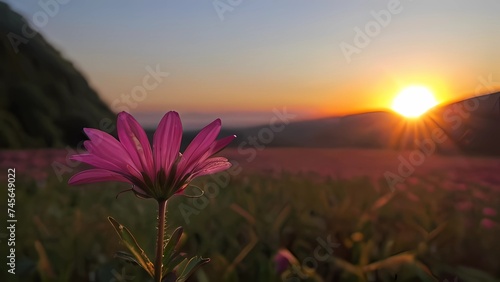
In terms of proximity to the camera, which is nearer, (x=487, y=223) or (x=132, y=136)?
(x=132, y=136)

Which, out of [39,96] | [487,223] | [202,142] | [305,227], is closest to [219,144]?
[202,142]

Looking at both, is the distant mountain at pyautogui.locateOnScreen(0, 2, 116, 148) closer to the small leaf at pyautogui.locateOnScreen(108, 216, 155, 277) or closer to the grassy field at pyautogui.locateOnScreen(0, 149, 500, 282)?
the grassy field at pyautogui.locateOnScreen(0, 149, 500, 282)

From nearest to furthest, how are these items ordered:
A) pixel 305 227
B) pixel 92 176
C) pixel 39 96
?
pixel 92 176
pixel 305 227
pixel 39 96

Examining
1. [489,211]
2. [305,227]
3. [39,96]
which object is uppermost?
[39,96]

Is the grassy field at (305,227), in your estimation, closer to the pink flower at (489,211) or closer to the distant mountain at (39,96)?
the pink flower at (489,211)

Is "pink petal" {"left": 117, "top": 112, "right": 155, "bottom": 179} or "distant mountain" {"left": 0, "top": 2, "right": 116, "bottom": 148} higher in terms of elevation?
"distant mountain" {"left": 0, "top": 2, "right": 116, "bottom": 148}

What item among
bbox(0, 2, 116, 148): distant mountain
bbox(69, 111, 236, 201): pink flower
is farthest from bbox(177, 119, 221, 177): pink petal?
bbox(0, 2, 116, 148): distant mountain

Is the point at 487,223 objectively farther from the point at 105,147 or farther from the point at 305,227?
the point at 105,147
